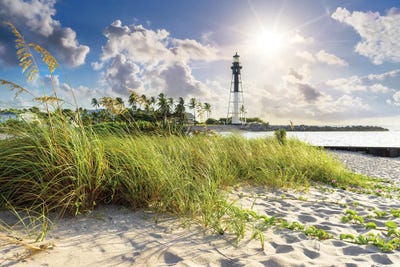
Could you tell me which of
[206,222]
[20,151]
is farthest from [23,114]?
[206,222]

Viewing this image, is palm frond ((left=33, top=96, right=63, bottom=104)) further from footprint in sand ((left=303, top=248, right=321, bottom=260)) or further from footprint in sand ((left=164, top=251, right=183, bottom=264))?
footprint in sand ((left=303, top=248, right=321, bottom=260))

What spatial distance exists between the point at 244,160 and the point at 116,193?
3188mm

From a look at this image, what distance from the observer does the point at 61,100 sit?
3.28 m

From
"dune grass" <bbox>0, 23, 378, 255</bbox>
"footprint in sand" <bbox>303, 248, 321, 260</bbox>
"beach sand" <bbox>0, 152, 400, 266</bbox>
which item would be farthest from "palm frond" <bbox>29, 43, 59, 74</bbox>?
"footprint in sand" <bbox>303, 248, 321, 260</bbox>

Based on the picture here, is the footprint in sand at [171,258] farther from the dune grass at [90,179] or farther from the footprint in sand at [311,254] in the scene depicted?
the footprint in sand at [311,254]

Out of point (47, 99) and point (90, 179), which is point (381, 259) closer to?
point (90, 179)

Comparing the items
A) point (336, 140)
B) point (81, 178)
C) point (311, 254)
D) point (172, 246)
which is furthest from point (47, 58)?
point (336, 140)

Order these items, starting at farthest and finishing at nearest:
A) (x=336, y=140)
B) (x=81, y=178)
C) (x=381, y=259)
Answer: (x=336, y=140) < (x=81, y=178) < (x=381, y=259)

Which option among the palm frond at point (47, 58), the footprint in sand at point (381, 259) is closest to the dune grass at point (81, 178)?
the palm frond at point (47, 58)

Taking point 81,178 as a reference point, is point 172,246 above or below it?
below

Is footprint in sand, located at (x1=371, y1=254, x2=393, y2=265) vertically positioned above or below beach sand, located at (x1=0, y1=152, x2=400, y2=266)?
below

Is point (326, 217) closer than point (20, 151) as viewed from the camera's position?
No

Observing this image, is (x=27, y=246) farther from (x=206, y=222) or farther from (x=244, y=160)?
(x=244, y=160)

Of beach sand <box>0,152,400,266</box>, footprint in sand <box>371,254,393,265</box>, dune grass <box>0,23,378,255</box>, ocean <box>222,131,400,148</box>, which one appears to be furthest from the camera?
ocean <box>222,131,400,148</box>
